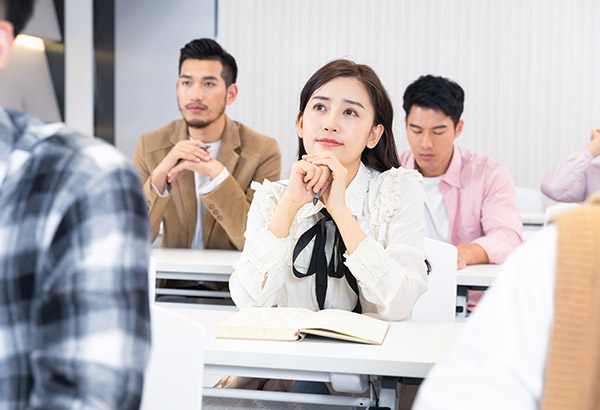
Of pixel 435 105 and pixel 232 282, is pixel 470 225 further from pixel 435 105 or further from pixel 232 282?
pixel 232 282

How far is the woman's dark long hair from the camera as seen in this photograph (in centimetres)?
190

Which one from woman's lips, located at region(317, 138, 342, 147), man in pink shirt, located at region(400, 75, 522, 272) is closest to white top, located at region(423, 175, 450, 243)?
man in pink shirt, located at region(400, 75, 522, 272)

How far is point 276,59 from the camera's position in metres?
5.64

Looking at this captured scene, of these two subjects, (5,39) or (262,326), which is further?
(262,326)

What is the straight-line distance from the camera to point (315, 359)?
1234 millimetres

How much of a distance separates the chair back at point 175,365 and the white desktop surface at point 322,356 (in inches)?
9.7

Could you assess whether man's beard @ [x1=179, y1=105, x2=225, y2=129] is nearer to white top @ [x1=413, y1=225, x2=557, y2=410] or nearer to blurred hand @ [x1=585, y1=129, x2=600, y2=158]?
blurred hand @ [x1=585, y1=129, x2=600, y2=158]

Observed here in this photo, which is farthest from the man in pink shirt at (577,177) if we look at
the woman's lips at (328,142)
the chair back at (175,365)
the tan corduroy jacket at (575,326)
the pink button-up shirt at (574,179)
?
the tan corduroy jacket at (575,326)

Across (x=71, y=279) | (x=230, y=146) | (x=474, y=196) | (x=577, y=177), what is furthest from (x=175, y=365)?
(x=577, y=177)

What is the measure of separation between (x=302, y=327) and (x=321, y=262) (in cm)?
43

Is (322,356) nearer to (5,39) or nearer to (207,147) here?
(5,39)

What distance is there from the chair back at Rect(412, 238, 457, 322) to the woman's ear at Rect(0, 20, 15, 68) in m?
1.49

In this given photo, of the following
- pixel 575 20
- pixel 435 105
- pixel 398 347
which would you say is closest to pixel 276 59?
pixel 575 20

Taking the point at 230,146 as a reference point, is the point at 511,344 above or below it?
above
